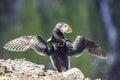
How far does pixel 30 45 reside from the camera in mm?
5871

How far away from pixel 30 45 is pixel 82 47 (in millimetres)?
427

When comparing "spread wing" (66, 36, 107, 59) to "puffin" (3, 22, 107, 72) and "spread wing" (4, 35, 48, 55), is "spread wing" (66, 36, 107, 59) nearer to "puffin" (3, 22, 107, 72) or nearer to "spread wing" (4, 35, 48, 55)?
"puffin" (3, 22, 107, 72)

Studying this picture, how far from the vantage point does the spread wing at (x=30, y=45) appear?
5781 mm

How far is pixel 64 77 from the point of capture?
5246 mm

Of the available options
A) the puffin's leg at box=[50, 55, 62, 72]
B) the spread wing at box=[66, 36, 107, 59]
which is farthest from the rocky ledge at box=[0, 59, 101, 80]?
the spread wing at box=[66, 36, 107, 59]

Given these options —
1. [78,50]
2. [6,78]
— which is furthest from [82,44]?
[6,78]

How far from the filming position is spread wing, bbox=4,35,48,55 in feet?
19.0

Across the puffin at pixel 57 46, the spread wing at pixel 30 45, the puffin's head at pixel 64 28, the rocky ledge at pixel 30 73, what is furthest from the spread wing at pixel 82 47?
the rocky ledge at pixel 30 73

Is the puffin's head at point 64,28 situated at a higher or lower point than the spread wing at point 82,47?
higher

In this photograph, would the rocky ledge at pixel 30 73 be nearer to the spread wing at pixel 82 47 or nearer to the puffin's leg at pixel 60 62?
the puffin's leg at pixel 60 62

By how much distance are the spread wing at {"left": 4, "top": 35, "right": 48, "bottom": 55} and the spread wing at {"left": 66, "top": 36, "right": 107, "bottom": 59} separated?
0.22 m

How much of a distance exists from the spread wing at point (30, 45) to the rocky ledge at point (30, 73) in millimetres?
221

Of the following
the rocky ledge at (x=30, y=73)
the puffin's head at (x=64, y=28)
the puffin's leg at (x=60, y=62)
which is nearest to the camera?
the rocky ledge at (x=30, y=73)

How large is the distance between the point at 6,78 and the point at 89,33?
7.00m
